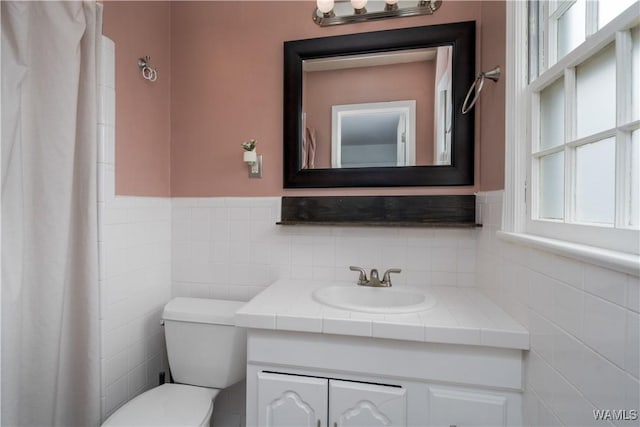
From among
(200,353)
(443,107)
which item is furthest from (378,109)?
(200,353)

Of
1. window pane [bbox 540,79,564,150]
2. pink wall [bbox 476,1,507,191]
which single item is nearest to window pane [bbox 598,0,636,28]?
window pane [bbox 540,79,564,150]

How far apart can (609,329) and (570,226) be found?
0.29 metres

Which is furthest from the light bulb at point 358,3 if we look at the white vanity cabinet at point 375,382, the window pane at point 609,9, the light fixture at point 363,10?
the white vanity cabinet at point 375,382

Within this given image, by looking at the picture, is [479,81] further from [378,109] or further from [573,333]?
[573,333]

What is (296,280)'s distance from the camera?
1.56m

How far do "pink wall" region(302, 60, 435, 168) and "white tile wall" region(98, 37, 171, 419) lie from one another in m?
0.88

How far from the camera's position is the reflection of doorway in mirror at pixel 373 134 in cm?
145

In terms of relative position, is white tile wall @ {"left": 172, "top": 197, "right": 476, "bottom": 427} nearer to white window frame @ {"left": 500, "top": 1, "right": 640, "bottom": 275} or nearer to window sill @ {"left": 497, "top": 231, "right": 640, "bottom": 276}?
white window frame @ {"left": 500, "top": 1, "right": 640, "bottom": 275}

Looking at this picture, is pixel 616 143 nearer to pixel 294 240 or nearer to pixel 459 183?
pixel 459 183

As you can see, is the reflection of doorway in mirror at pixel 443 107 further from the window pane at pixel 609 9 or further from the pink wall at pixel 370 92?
the window pane at pixel 609 9

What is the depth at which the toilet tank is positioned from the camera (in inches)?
53.3

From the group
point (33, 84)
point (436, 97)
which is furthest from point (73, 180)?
point (436, 97)

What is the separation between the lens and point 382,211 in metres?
1.47

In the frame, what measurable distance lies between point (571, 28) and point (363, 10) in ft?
3.04
